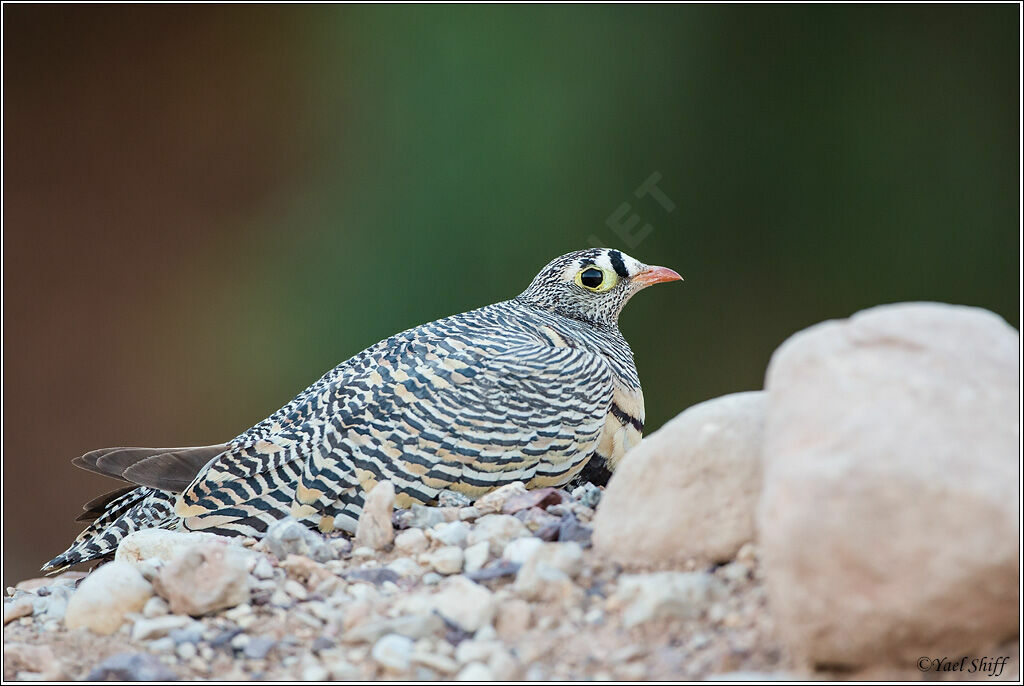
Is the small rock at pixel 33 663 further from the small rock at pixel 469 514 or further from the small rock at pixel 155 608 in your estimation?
the small rock at pixel 469 514

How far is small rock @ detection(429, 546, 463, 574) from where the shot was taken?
1691 millimetres

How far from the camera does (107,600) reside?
64.3 inches

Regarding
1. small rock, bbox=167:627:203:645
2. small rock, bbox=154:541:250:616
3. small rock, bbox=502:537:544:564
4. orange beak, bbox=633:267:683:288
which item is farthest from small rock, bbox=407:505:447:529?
orange beak, bbox=633:267:683:288

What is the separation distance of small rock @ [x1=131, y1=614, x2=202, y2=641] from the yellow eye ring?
1533mm

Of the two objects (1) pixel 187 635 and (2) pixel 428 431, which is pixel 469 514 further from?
(1) pixel 187 635

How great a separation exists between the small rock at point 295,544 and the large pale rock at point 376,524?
6 cm

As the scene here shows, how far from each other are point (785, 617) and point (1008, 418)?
36 cm

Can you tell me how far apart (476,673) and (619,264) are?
162cm

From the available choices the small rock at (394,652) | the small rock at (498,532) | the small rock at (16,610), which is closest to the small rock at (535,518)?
the small rock at (498,532)

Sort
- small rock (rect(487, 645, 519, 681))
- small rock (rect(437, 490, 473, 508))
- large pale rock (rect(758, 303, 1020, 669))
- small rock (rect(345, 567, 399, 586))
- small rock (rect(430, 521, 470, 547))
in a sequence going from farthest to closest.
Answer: small rock (rect(437, 490, 473, 508)), small rock (rect(430, 521, 470, 547)), small rock (rect(345, 567, 399, 586)), small rock (rect(487, 645, 519, 681)), large pale rock (rect(758, 303, 1020, 669))

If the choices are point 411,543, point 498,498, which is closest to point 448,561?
point 411,543

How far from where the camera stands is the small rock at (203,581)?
159 centimetres

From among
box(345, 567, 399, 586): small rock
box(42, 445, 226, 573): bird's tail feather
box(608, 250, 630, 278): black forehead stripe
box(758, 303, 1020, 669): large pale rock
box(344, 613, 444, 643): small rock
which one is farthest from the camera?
box(608, 250, 630, 278): black forehead stripe

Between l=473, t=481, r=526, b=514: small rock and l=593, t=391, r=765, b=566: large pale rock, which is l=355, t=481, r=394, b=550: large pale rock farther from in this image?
l=593, t=391, r=765, b=566: large pale rock
